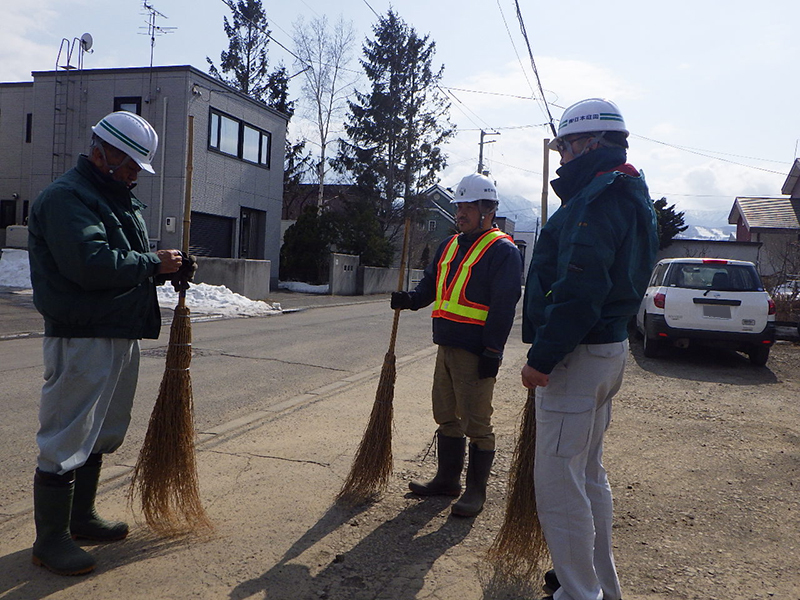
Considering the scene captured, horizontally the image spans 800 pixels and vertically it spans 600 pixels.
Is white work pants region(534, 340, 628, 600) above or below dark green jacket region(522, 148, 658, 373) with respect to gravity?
below

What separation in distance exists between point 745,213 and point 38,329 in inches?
1371

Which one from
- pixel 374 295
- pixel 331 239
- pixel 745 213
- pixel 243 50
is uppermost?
pixel 243 50

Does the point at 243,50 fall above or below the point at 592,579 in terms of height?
above

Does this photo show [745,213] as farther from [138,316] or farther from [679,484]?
[138,316]

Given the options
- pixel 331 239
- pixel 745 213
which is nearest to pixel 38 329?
pixel 331 239

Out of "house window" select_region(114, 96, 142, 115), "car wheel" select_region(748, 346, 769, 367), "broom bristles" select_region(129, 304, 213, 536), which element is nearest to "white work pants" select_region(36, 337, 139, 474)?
"broom bristles" select_region(129, 304, 213, 536)

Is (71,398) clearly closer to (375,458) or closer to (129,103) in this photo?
(375,458)

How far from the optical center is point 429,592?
3.11 metres

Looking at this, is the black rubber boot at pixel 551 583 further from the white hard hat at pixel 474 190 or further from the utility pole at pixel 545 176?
the white hard hat at pixel 474 190

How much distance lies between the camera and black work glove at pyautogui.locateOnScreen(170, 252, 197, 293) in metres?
3.46

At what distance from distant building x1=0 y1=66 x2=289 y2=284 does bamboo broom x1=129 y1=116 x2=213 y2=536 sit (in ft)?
57.3

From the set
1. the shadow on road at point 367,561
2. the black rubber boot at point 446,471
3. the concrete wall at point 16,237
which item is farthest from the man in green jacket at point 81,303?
the concrete wall at point 16,237

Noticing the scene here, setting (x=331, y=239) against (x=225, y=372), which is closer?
(x=225, y=372)

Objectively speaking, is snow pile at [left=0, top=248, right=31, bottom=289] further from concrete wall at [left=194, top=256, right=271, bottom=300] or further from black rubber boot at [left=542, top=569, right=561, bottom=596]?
black rubber boot at [left=542, top=569, right=561, bottom=596]
